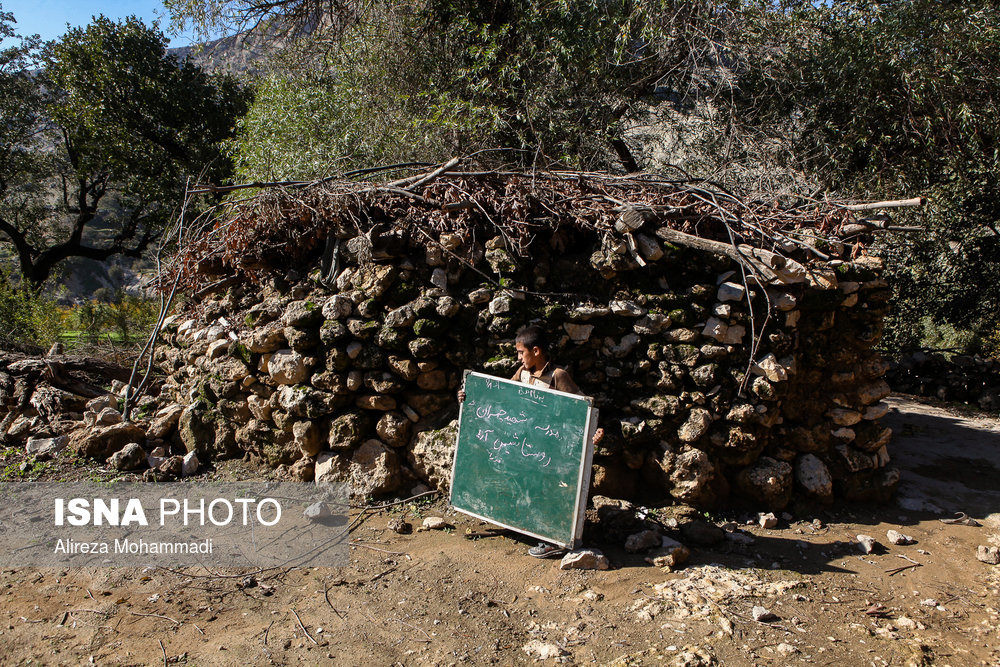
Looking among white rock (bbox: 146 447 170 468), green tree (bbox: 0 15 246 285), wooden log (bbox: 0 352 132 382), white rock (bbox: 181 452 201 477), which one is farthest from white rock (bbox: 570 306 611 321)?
green tree (bbox: 0 15 246 285)

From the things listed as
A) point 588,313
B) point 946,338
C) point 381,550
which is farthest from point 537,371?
point 946,338

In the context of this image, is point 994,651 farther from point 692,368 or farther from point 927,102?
point 927,102

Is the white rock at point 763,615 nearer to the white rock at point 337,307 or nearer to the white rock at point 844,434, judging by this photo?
the white rock at point 844,434

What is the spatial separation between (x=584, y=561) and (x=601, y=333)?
1.69 m

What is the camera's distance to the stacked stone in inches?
368

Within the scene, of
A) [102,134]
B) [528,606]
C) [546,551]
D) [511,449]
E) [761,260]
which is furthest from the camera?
[102,134]

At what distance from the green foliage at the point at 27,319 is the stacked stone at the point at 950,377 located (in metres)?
13.5

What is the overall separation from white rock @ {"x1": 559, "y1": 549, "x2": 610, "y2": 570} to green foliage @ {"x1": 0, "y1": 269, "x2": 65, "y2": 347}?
9749 millimetres

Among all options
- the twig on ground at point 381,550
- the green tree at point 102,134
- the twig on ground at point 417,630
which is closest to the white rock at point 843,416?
the twig on ground at point 381,550

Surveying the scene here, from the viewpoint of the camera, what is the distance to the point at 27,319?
10477mm

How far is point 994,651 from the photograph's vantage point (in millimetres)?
3201

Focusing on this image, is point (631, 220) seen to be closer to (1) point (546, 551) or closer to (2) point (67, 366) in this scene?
(1) point (546, 551)

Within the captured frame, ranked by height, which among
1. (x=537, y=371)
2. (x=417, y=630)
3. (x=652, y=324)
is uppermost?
(x=652, y=324)

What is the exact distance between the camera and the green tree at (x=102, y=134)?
13.1 meters
